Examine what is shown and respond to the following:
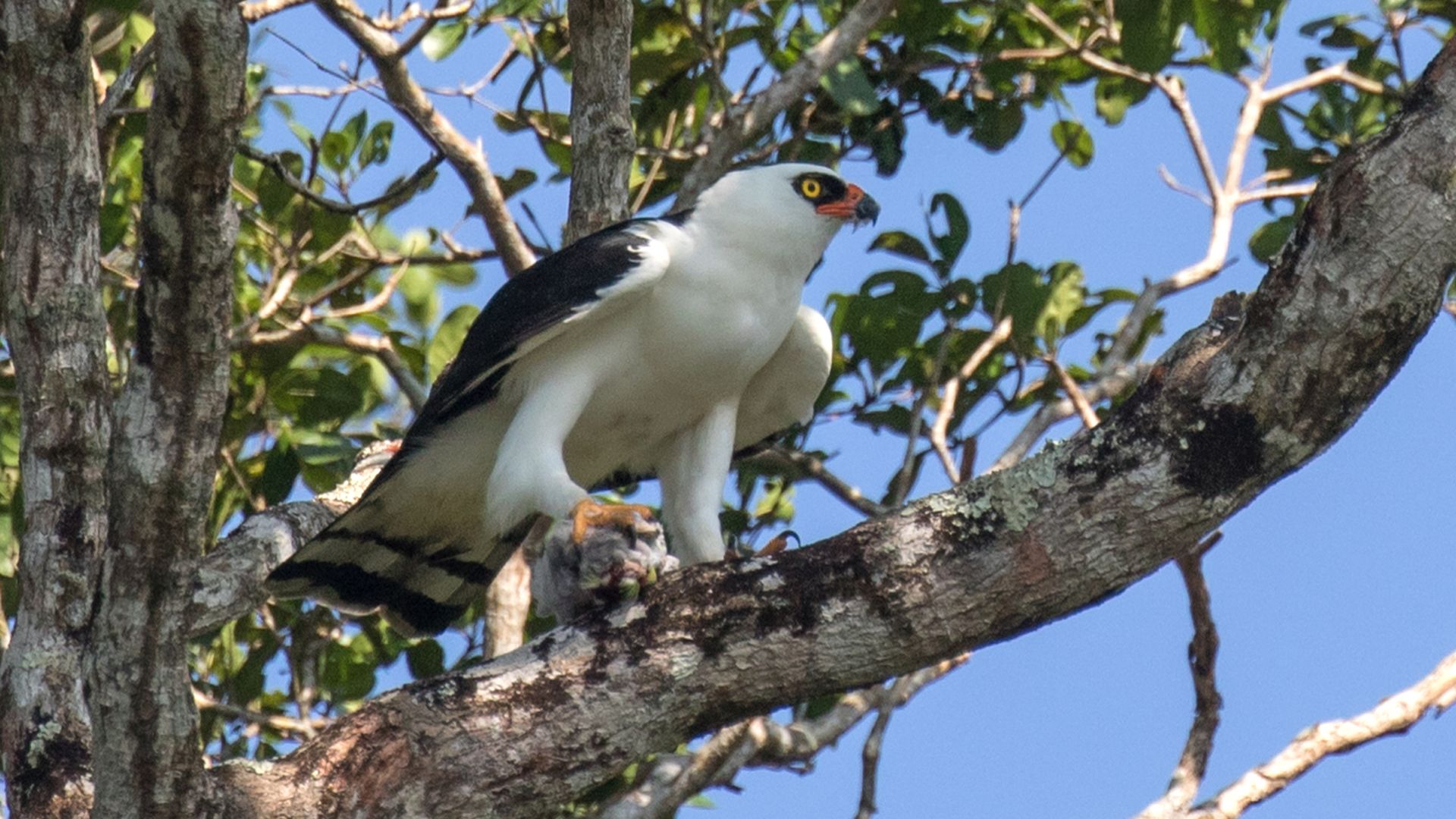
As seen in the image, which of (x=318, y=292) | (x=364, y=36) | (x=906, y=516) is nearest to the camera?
(x=906, y=516)

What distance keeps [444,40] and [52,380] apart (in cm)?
289

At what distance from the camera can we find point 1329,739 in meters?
4.09

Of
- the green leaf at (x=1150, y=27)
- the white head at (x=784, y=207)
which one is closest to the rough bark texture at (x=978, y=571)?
the white head at (x=784, y=207)

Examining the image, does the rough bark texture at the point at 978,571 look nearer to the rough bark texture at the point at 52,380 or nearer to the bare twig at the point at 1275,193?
the rough bark texture at the point at 52,380

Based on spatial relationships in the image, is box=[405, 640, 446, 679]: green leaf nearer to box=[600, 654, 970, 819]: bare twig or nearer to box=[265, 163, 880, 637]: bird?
box=[265, 163, 880, 637]: bird

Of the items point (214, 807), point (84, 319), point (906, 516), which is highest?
point (84, 319)

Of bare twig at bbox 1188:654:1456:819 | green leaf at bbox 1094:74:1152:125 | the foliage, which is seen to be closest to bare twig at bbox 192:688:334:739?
the foliage

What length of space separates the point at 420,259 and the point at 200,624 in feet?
7.34

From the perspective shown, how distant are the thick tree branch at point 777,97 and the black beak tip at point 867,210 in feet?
1.69

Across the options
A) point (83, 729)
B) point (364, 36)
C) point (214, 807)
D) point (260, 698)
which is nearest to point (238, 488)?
point (260, 698)

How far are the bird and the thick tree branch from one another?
12.2 inches

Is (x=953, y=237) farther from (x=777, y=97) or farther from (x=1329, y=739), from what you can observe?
(x=1329, y=739)

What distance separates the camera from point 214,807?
310 cm

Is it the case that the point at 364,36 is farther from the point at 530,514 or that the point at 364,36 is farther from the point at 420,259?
the point at 530,514
